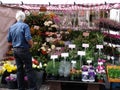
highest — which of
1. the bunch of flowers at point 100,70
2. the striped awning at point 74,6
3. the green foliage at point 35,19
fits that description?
the striped awning at point 74,6

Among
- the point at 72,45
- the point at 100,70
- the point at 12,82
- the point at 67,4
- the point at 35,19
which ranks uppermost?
the point at 67,4

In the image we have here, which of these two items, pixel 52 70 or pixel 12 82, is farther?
pixel 12 82

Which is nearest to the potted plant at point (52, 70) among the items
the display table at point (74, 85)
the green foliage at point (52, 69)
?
the green foliage at point (52, 69)

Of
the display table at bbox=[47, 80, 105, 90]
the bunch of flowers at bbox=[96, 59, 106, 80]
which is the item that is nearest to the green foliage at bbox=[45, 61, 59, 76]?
the display table at bbox=[47, 80, 105, 90]

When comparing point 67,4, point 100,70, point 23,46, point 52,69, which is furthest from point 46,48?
point 23,46

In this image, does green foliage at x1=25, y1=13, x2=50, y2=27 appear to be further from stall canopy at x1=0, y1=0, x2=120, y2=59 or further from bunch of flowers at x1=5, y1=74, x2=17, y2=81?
bunch of flowers at x1=5, y1=74, x2=17, y2=81

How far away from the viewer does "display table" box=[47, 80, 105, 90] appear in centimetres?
745

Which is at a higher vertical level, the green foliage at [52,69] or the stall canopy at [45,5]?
the stall canopy at [45,5]

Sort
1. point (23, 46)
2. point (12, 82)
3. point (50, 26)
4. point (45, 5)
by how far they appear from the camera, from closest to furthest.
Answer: point (23, 46) → point (12, 82) → point (45, 5) → point (50, 26)

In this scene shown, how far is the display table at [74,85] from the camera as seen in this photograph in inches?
293

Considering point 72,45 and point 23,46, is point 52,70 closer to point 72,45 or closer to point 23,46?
point 23,46

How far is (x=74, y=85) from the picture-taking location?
7797 millimetres

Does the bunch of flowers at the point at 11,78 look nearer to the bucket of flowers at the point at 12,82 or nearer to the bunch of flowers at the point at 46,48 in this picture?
the bucket of flowers at the point at 12,82

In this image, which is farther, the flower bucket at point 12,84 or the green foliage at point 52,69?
the flower bucket at point 12,84
